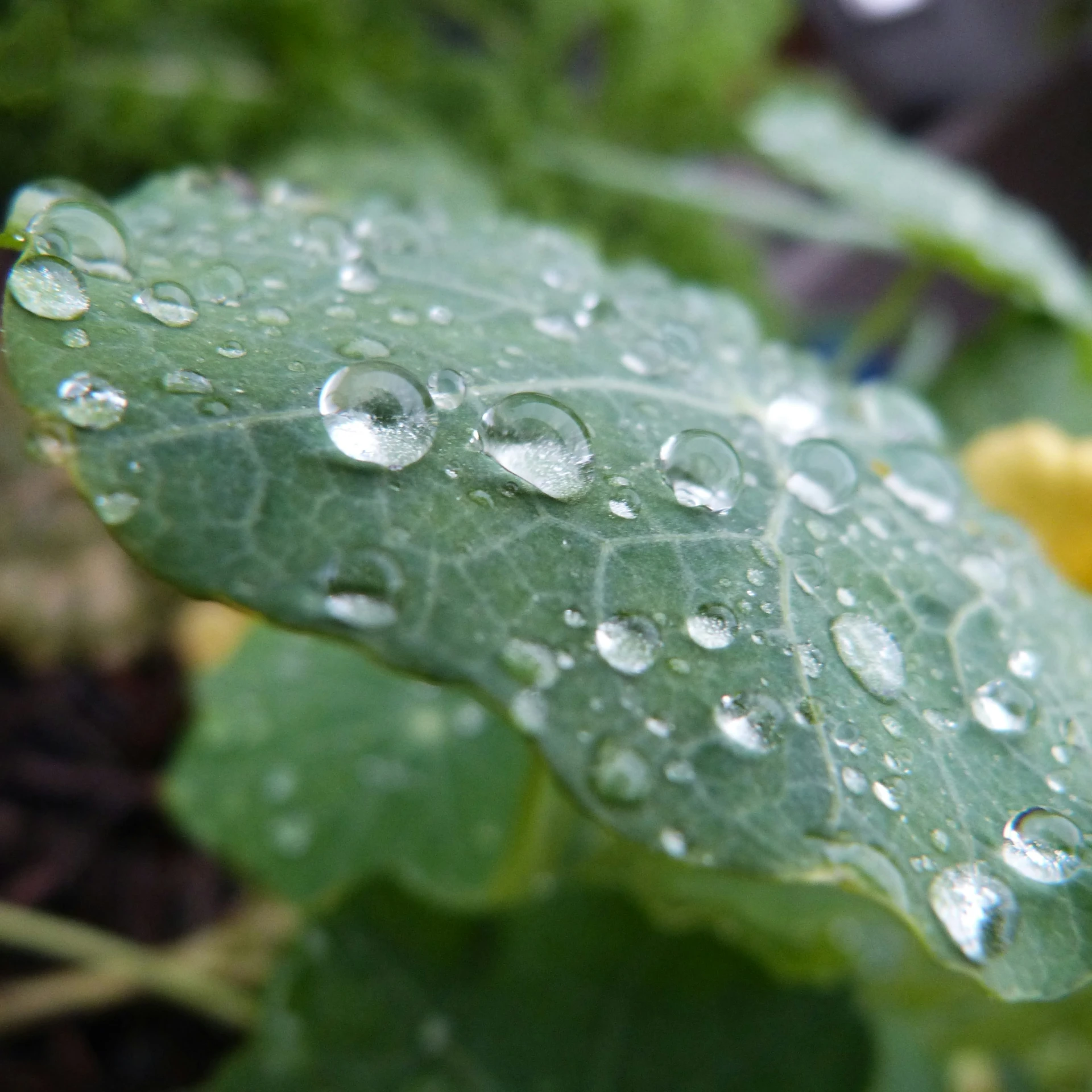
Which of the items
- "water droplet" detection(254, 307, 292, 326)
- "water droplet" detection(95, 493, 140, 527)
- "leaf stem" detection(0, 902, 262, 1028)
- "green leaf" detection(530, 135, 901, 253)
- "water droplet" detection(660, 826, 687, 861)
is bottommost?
"leaf stem" detection(0, 902, 262, 1028)

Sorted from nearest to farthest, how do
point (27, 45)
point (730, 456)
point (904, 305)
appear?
point (730, 456)
point (27, 45)
point (904, 305)

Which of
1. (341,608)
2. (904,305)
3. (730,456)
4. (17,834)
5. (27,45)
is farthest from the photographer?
(904,305)

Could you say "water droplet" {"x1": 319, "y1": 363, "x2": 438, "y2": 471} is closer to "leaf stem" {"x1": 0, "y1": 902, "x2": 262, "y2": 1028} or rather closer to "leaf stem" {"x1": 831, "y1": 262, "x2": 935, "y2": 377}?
"leaf stem" {"x1": 0, "y1": 902, "x2": 262, "y2": 1028}

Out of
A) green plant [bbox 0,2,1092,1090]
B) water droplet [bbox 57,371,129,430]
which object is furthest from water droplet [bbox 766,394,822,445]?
water droplet [bbox 57,371,129,430]

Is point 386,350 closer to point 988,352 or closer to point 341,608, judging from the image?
point 341,608

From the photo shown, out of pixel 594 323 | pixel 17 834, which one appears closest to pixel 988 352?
pixel 594 323

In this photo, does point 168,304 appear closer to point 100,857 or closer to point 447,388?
point 447,388

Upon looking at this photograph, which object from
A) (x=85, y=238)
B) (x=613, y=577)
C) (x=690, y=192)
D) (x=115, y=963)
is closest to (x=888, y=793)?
(x=613, y=577)

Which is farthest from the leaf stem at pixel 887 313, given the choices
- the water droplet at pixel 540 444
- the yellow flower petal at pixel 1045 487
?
the water droplet at pixel 540 444
